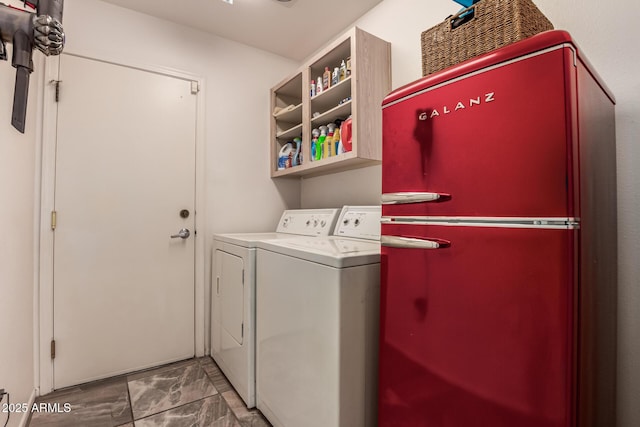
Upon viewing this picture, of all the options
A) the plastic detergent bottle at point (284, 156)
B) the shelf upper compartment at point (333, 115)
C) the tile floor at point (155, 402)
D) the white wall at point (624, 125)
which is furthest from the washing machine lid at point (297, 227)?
the white wall at point (624, 125)

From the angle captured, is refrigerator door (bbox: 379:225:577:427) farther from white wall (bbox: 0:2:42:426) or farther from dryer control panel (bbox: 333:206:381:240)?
white wall (bbox: 0:2:42:426)

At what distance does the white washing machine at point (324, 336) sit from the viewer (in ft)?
3.74

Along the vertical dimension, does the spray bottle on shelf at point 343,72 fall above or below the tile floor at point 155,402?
above

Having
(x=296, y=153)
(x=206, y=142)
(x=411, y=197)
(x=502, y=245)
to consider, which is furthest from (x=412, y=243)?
(x=206, y=142)

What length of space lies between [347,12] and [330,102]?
25.0 inches

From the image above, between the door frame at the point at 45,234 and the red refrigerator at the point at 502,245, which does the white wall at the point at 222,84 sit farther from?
the red refrigerator at the point at 502,245

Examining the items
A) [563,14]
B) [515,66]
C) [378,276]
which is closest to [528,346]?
[378,276]

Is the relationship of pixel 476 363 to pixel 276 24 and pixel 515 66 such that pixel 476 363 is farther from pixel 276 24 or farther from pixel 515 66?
pixel 276 24

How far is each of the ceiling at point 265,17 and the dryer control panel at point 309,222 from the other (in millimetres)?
1435

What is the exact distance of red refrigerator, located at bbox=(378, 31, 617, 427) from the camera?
2.44 feet

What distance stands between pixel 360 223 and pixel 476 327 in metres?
1.02

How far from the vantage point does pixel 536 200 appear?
771 mm

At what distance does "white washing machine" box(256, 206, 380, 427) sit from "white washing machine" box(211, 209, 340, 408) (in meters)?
0.23

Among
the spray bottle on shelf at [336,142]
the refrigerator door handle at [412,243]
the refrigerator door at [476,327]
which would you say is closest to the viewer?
the refrigerator door at [476,327]
